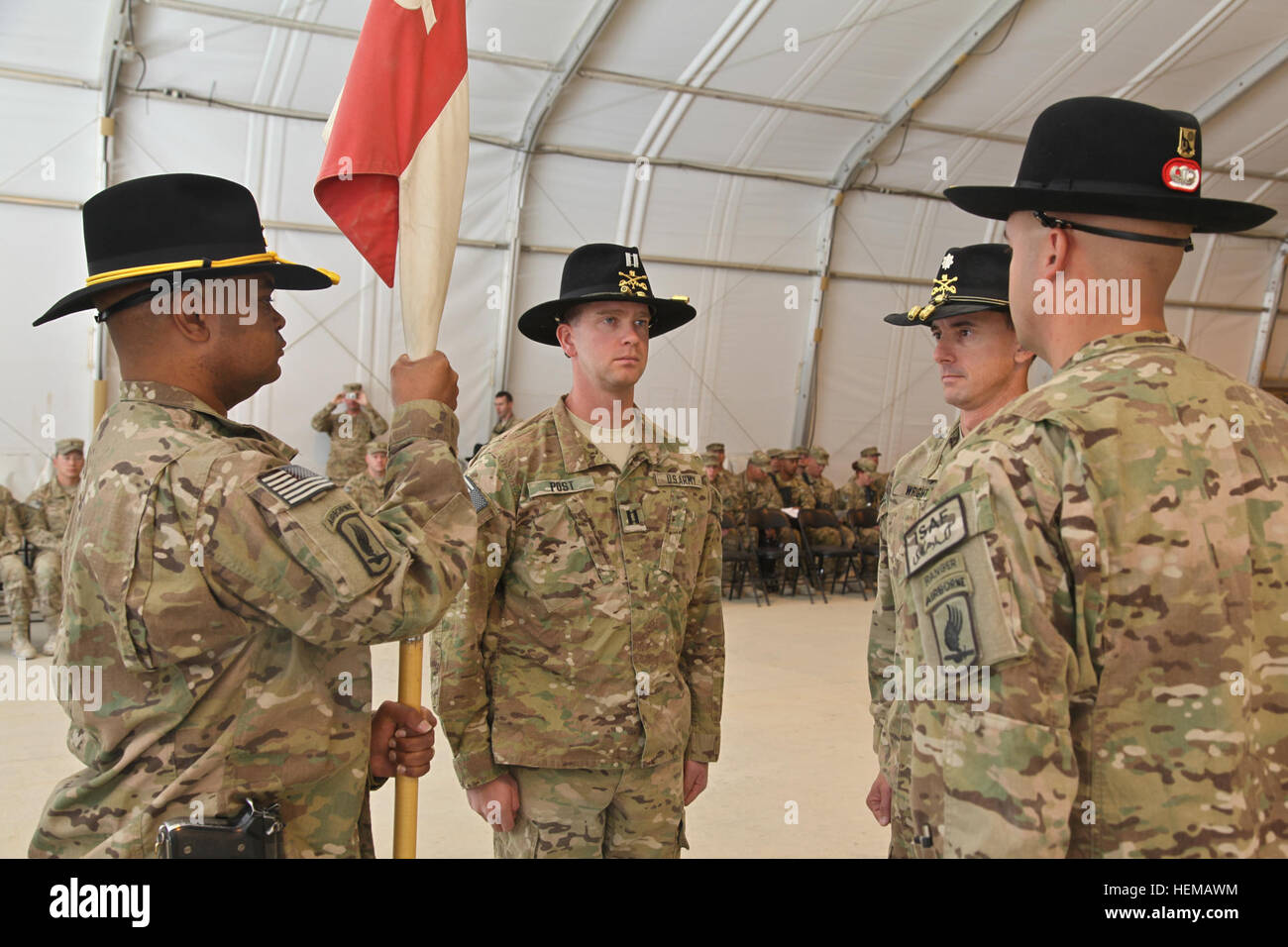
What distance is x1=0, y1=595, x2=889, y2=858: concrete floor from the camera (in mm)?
3770

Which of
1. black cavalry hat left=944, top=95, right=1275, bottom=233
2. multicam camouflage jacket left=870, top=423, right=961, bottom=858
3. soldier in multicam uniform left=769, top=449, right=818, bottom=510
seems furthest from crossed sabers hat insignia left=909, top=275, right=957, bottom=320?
soldier in multicam uniform left=769, top=449, right=818, bottom=510

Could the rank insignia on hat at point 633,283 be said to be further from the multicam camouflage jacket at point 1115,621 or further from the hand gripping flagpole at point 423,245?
the multicam camouflage jacket at point 1115,621

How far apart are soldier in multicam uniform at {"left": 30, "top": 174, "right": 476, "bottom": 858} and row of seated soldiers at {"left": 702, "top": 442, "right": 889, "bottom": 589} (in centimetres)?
835

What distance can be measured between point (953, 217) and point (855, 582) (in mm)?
5368

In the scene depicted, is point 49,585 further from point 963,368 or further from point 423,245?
point 963,368

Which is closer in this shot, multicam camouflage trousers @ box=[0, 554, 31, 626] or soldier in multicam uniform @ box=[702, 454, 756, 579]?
multicam camouflage trousers @ box=[0, 554, 31, 626]

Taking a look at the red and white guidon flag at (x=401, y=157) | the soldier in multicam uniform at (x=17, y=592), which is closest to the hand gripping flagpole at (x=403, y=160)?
the red and white guidon flag at (x=401, y=157)

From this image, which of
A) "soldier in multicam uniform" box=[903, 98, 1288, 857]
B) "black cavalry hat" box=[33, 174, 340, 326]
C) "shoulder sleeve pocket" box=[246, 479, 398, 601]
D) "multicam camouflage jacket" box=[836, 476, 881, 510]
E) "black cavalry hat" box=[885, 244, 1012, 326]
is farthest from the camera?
"multicam camouflage jacket" box=[836, 476, 881, 510]

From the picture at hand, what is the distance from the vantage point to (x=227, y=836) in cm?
153

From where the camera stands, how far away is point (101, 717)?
5.04 ft

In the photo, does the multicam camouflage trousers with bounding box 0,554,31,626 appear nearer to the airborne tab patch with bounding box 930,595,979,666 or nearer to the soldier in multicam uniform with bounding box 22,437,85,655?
the soldier in multicam uniform with bounding box 22,437,85,655

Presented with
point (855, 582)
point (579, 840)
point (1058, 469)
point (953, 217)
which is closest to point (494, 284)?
point (855, 582)

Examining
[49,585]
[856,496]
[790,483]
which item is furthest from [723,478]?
[49,585]

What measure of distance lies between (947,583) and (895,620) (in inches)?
50.2
